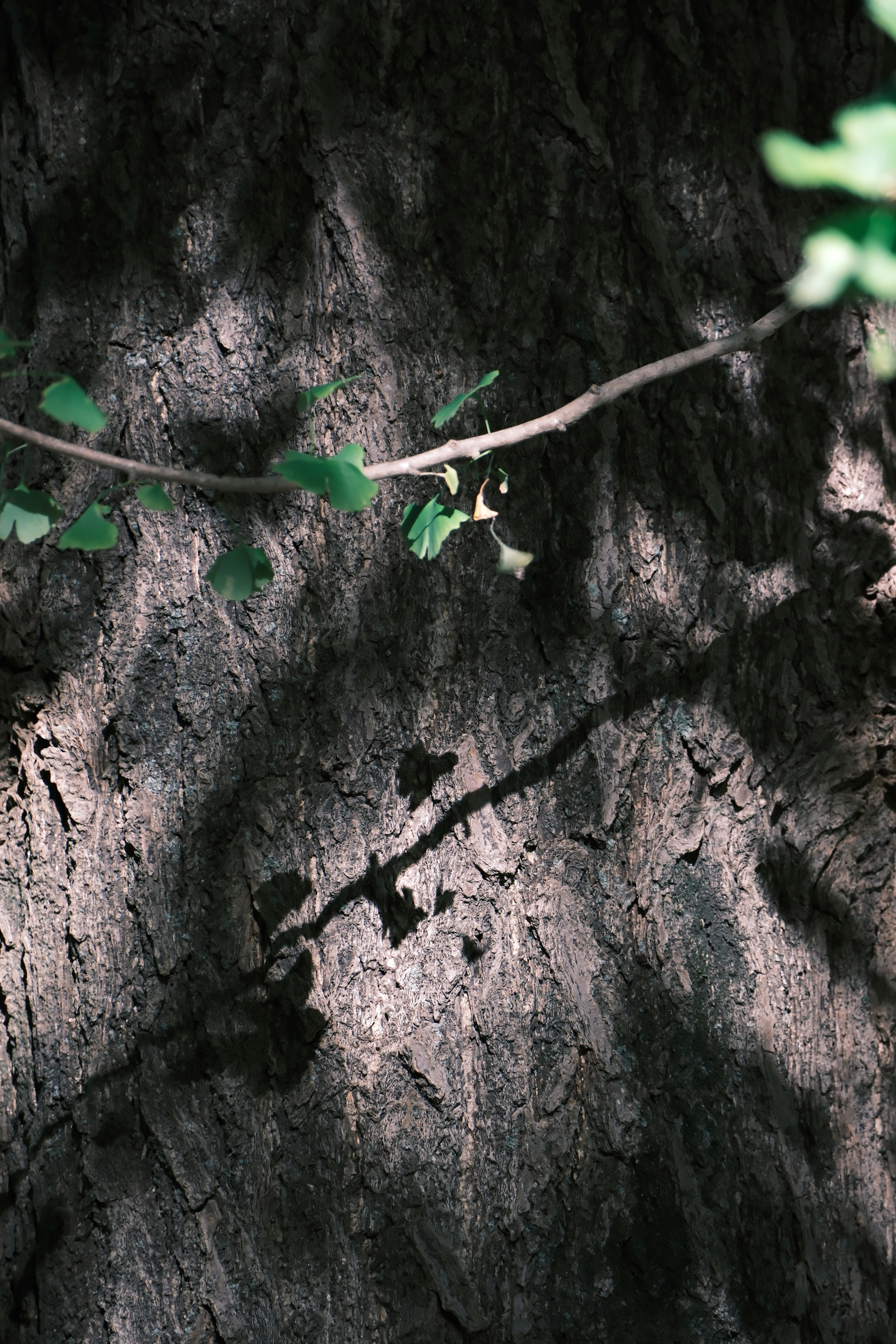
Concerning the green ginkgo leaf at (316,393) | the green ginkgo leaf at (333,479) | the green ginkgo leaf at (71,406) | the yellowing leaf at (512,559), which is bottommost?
the green ginkgo leaf at (333,479)

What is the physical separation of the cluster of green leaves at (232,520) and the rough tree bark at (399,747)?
0.39ft

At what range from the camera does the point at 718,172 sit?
1272mm

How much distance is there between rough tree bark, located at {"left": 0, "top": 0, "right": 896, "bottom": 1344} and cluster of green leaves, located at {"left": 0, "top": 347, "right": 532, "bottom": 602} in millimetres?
118

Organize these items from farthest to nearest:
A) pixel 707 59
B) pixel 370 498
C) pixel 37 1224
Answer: pixel 707 59 → pixel 37 1224 → pixel 370 498

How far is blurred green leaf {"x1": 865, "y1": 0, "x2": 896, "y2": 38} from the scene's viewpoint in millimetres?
391

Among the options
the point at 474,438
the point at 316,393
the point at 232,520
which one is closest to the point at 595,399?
the point at 474,438

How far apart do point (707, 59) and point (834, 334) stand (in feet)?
1.37

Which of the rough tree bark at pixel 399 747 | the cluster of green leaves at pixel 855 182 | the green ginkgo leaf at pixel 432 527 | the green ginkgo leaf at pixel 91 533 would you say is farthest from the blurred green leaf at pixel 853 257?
the rough tree bark at pixel 399 747

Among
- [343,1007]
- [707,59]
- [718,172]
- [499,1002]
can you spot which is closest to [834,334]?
[718,172]

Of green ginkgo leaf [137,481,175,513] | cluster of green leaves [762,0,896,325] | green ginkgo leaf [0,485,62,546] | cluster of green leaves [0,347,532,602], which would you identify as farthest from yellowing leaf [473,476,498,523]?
cluster of green leaves [762,0,896,325]

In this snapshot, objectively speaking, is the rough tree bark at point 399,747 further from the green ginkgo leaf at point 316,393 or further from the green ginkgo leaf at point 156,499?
the green ginkgo leaf at point 156,499

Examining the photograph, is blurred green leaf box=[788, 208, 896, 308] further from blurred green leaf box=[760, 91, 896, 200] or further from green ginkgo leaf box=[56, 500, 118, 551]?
green ginkgo leaf box=[56, 500, 118, 551]

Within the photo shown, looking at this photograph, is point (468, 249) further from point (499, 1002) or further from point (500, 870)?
point (499, 1002)

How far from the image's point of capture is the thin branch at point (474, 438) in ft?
2.69
